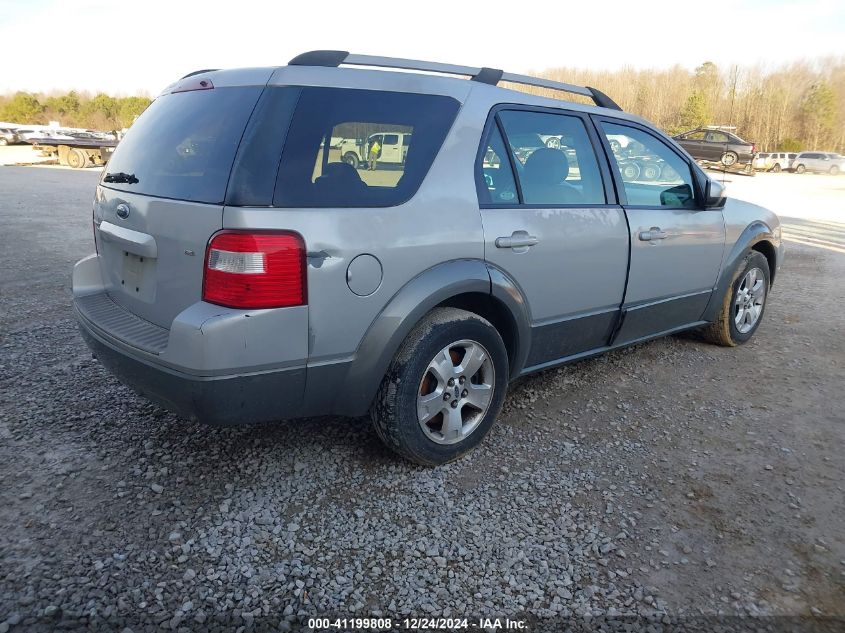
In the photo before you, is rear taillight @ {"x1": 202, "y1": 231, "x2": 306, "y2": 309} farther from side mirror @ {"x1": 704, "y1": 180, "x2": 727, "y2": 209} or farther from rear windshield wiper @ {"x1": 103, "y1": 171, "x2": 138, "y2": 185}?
side mirror @ {"x1": 704, "y1": 180, "x2": 727, "y2": 209}

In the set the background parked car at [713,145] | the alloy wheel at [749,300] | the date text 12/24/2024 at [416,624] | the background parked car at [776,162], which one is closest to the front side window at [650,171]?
the alloy wheel at [749,300]

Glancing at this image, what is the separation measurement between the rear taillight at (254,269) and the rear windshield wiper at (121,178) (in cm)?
79

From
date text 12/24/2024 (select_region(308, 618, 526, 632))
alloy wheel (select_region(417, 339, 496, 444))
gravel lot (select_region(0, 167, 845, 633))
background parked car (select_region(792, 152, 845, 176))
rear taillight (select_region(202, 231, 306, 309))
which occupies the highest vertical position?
background parked car (select_region(792, 152, 845, 176))

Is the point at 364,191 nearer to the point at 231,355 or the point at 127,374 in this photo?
the point at 231,355

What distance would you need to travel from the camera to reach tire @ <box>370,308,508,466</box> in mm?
2742

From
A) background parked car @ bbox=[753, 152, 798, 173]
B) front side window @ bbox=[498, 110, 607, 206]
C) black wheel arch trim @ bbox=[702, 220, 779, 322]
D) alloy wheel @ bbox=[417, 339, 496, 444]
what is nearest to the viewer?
alloy wheel @ bbox=[417, 339, 496, 444]

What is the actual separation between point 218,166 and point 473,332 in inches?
53.9

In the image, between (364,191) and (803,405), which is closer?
(364,191)

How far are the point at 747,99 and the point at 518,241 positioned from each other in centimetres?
7590

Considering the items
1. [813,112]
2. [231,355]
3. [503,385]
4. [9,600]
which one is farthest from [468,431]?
[813,112]

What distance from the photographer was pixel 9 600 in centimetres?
205

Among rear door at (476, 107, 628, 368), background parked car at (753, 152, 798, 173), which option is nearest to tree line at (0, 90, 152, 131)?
background parked car at (753, 152, 798, 173)

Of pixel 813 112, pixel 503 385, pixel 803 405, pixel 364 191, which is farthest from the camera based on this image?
pixel 813 112

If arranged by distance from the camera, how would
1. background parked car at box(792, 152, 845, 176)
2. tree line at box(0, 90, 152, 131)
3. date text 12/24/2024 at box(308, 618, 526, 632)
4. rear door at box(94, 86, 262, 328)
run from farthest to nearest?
tree line at box(0, 90, 152, 131)
background parked car at box(792, 152, 845, 176)
rear door at box(94, 86, 262, 328)
date text 12/24/2024 at box(308, 618, 526, 632)
